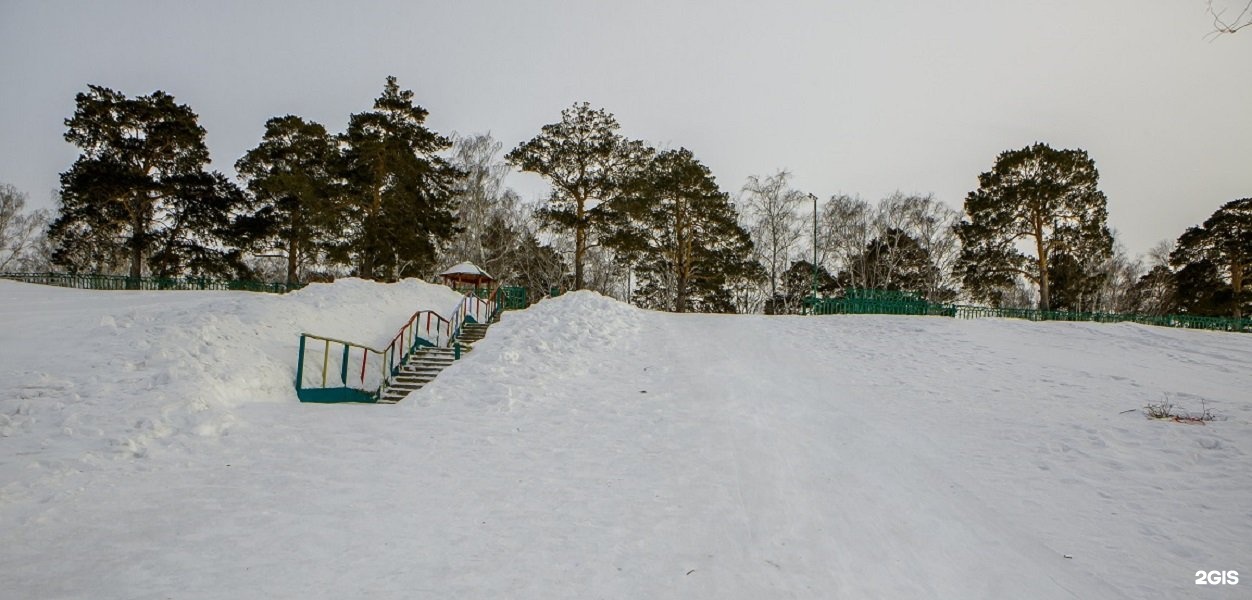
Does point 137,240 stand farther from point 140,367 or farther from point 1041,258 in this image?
point 1041,258

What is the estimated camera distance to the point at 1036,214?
96.8 ft

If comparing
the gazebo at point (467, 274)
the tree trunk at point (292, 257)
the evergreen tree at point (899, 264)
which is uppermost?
the evergreen tree at point (899, 264)

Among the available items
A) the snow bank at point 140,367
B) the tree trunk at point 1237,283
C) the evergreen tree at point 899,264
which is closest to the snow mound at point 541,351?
the snow bank at point 140,367

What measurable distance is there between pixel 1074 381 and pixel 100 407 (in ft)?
54.4

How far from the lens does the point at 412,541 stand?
4621mm

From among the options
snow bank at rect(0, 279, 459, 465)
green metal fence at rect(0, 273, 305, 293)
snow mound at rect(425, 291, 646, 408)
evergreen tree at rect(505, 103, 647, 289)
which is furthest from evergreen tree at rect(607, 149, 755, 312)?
green metal fence at rect(0, 273, 305, 293)

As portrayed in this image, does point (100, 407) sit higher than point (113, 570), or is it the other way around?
point (100, 407)

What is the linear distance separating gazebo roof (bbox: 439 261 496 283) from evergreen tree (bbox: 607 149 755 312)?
27.2 feet

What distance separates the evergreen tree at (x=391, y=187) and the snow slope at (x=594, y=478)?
13826 mm

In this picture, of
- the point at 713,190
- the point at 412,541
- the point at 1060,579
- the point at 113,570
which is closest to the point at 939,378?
the point at 1060,579

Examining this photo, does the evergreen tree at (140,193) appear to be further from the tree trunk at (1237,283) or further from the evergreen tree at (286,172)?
the tree trunk at (1237,283)

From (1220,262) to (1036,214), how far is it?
13.2 meters

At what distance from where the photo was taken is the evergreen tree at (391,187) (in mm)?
24844

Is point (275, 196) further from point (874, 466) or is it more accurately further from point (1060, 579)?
point (1060, 579)
